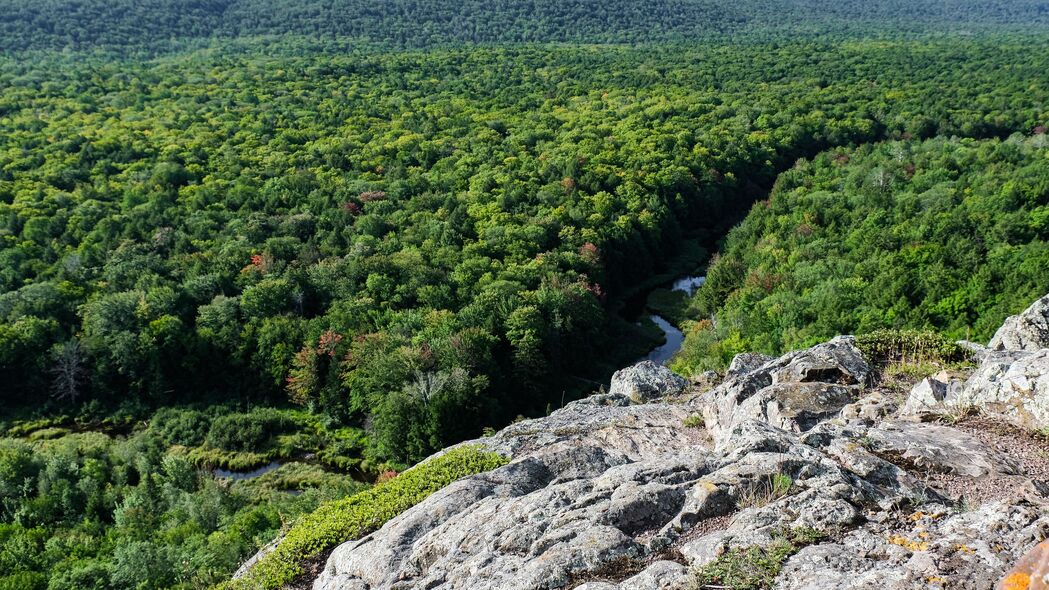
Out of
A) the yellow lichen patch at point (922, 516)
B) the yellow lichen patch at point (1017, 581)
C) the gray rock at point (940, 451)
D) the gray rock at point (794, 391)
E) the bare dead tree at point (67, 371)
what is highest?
the yellow lichen patch at point (1017, 581)

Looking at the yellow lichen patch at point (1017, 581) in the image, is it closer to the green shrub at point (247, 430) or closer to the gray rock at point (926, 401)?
the gray rock at point (926, 401)

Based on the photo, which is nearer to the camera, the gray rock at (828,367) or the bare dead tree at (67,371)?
the gray rock at (828,367)

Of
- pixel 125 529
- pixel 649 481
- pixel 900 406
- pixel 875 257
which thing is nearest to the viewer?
pixel 649 481

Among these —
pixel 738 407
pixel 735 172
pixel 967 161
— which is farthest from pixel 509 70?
pixel 738 407

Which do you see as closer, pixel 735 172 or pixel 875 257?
pixel 875 257

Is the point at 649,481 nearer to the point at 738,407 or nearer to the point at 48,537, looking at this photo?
the point at 738,407

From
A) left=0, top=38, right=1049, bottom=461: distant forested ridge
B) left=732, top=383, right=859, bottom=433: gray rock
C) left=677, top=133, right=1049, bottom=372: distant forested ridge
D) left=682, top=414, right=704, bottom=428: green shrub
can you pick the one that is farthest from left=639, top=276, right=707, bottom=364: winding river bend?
left=732, top=383, right=859, bottom=433: gray rock

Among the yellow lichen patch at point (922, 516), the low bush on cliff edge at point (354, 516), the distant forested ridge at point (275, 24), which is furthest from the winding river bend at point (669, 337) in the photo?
the distant forested ridge at point (275, 24)
